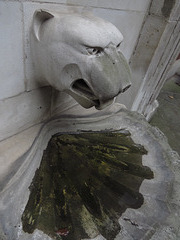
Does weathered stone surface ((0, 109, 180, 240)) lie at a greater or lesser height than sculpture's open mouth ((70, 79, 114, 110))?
lesser

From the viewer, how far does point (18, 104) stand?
1153 millimetres

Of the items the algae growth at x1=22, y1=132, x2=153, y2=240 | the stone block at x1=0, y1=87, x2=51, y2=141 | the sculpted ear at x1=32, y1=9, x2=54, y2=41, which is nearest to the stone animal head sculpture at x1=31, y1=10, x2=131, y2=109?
the sculpted ear at x1=32, y1=9, x2=54, y2=41

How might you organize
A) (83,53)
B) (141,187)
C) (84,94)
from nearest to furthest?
(83,53) → (84,94) → (141,187)

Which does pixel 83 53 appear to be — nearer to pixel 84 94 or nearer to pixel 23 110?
pixel 84 94

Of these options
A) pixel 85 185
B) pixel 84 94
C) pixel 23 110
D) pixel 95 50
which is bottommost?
pixel 85 185

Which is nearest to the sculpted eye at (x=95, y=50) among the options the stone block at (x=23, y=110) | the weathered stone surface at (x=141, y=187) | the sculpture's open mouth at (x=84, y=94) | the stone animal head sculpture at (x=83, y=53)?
the stone animal head sculpture at (x=83, y=53)

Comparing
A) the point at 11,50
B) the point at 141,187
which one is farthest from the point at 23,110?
the point at 141,187

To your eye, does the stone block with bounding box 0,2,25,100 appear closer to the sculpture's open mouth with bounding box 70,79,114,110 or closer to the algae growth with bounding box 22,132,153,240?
the sculpture's open mouth with bounding box 70,79,114,110

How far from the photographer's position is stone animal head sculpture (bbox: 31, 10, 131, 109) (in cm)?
87

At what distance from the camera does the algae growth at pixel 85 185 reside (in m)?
0.91

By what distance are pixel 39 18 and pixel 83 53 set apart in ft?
0.95

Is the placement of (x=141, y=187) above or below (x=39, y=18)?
below

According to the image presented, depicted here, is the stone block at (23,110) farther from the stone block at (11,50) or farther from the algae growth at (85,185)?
the algae growth at (85,185)

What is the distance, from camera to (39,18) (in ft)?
3.08
